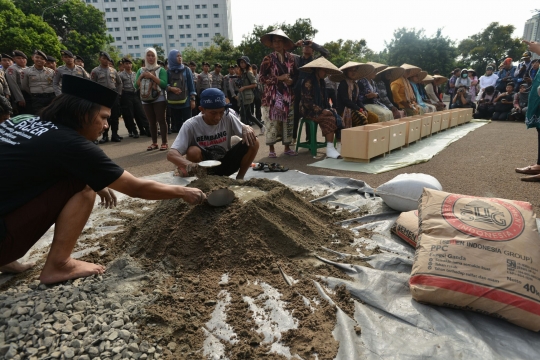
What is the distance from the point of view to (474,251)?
154 centimetres

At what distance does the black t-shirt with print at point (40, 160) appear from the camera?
1482 millimetres

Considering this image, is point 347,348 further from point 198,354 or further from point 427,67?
point 427,67

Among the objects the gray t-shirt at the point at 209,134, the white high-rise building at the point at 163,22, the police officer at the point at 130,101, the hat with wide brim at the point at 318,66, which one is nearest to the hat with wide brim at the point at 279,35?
the hat with wide brim at the point at 318,66

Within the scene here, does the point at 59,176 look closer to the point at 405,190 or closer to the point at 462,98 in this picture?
the point at 405,190

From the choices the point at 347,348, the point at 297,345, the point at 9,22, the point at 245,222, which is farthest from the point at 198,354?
the point at 9,22

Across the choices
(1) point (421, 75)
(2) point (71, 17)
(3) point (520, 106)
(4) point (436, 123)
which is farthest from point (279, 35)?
(2) point (71, 17)

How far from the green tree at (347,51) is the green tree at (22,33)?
680 inches

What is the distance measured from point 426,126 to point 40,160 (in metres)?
7.18

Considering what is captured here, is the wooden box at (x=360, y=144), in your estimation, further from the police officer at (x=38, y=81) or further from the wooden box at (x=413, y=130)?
the police officer at (x=38, y=81)

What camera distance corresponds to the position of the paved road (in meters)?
3.48

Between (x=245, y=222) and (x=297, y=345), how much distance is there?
2.92ft

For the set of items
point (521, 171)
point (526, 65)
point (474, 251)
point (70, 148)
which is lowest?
point (521, 171)

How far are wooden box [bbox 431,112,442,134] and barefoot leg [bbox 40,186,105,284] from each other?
296 inches

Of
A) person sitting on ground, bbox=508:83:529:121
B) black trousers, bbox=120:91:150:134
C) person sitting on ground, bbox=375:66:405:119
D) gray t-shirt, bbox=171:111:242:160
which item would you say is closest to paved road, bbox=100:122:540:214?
black trousers, bbox=120:91:150:134
